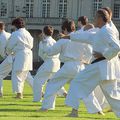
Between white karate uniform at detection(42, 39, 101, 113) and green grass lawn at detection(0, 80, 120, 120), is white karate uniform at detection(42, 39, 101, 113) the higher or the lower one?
the higher one

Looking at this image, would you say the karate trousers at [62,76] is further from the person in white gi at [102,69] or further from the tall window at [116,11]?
the tall window at [116,11]

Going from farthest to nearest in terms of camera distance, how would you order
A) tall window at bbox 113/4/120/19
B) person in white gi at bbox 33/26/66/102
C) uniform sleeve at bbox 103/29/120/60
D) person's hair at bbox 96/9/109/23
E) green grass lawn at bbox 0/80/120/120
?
tall window at bbox 113/4/120/19
person in white gi at bbox 33/26/66/102
green grass lawn at bbox 0/80/120/120
person's hair at bbox 96/9/109/23
uniform sleeve at bbox 103/29/120/60

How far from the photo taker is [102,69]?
42.2 ft

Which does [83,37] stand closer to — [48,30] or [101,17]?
[101,17]

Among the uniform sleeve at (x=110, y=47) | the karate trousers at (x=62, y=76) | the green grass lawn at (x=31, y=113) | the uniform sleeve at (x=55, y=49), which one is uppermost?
the uniform sleeve at (x=110, y=47)

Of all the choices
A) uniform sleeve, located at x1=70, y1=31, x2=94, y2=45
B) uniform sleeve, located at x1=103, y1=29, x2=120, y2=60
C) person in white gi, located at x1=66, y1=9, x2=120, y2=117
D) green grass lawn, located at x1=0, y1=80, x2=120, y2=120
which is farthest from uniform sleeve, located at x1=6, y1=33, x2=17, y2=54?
uniform sleeve, located at x1=103, y1=29, x2=120, y2=60

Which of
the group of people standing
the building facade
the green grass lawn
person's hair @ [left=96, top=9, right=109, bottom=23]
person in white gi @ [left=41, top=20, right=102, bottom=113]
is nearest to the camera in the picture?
the group of people standing

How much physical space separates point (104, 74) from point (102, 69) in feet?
0.35

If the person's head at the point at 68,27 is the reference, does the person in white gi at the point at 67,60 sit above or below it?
below

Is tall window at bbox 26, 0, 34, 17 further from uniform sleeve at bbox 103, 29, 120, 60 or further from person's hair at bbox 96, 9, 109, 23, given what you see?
uniform sleeve at bbox 103, 29, 120, 60

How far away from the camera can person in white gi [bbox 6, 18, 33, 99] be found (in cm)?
1847

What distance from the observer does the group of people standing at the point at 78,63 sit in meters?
12.9

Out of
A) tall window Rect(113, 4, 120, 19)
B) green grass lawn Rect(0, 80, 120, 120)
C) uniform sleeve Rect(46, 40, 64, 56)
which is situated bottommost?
tall window Rect(113, 4, 120, 19)

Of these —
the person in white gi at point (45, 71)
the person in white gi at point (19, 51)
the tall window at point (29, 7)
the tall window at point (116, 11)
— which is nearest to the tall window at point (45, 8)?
the tall window at point (29, 7)
